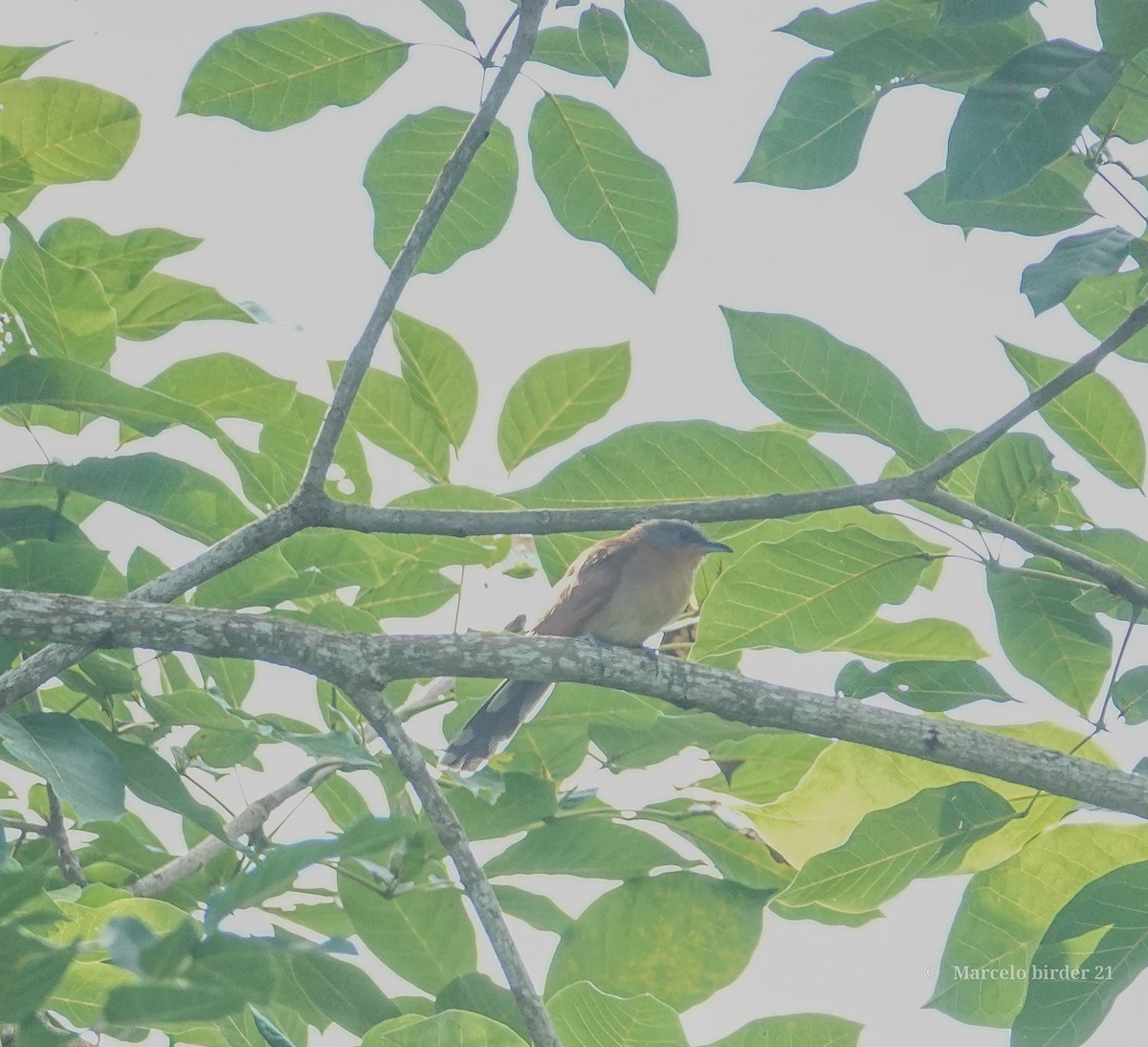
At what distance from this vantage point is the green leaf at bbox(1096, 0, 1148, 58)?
7.40 ft

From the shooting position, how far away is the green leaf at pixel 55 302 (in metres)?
3.15

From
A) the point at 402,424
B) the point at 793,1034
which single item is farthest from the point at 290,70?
the point at 793,1034

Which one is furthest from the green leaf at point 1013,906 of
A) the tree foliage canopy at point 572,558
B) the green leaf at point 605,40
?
the green leaf at point 605,40

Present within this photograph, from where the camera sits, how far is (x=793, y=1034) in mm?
2854

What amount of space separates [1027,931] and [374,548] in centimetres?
206

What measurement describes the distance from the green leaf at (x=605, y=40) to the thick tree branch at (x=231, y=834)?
2015mm

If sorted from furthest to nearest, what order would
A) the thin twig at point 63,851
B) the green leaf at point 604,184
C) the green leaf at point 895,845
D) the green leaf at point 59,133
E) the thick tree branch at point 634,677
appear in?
the green leaf at point 59,133 → the green leaf at point 604,184 → the thin twig at point 63,851 → the green leaf at point 895,845 → the thick tree branch at point 634,677

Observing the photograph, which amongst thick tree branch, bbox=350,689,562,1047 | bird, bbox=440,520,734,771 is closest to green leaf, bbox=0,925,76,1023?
thick tree branch, bbox=350,689,562,1047

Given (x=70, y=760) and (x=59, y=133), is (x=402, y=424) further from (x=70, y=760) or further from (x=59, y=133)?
(x=70, y=760)

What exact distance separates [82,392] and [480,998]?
73.1 inches

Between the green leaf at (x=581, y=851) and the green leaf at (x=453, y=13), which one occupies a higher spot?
the green leaf at (x=453, y=13)

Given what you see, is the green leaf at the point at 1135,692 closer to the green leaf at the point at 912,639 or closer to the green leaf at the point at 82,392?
the green leaf at the point at 912,639

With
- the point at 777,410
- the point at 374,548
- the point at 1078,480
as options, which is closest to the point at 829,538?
the point at 777,410

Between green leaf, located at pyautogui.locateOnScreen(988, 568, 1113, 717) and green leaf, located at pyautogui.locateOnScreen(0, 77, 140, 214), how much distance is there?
2801 mm
